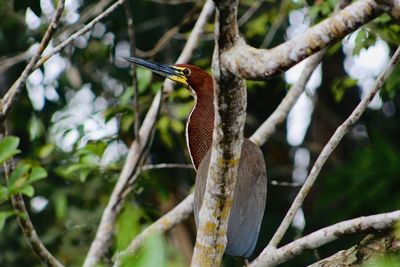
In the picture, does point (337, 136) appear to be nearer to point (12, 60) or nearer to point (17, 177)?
point (17, 177)

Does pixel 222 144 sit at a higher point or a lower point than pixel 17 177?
higher

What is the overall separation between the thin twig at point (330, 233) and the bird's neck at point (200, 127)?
129cm

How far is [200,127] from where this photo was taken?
4316mm

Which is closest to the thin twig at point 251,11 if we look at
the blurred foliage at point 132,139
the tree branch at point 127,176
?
the blurred foliage at point 132,139

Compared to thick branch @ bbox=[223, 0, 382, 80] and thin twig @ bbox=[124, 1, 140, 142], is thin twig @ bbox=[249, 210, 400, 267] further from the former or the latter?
thin twig @ bbox=[124, 1, 140, 142]

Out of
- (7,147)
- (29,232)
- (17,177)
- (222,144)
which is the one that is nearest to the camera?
(222,144)

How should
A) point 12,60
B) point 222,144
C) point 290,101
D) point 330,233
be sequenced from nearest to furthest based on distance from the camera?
point 222,144 → point 330,233 → point 290,101 → point 12,60

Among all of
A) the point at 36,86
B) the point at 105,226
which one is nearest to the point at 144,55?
the point at 36,86

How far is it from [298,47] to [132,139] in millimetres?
3221

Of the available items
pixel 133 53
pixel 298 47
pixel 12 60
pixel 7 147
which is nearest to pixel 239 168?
pixel 133 53

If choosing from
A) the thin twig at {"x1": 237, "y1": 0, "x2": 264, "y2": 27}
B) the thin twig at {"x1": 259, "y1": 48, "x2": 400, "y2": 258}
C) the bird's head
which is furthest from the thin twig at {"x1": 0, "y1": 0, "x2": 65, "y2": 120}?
the thin twig at {"x1": 237, "y1": 0, "x2": 264, "y2": 27}

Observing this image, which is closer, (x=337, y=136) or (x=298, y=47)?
(x=298, y=47)

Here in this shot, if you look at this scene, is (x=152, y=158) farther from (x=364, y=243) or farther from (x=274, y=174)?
(x=364, y=243)

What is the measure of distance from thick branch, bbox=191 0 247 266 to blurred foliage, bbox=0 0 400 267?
1.80 m
